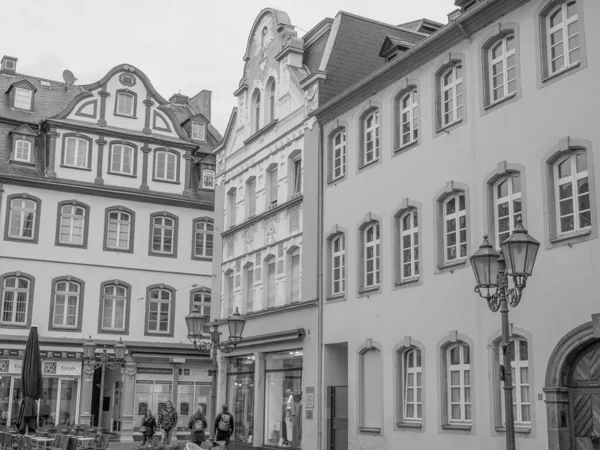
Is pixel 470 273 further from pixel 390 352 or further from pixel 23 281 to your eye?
pixel 23 281

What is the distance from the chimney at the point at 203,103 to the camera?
51.0m

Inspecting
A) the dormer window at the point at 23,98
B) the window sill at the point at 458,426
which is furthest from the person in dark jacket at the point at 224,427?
the dormer window at the point at 23,98

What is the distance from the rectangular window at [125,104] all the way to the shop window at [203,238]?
6307 millimetres

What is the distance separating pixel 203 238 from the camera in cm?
4441

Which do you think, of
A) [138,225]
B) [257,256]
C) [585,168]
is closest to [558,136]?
[585,168]

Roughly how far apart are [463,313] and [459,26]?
21.2ft

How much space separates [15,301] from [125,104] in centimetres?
1088

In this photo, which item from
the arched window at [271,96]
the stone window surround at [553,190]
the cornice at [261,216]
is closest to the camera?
the stone window surround at [553,190]

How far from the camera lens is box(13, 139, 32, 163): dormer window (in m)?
40.4

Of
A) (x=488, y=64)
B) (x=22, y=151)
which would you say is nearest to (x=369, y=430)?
(x=488, y=64)

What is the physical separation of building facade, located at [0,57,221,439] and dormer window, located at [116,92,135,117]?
0.06m

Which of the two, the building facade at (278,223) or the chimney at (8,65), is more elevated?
the chimney at (8,65)

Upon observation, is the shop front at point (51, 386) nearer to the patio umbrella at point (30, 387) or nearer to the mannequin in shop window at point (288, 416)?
the patio umbrella at point (30, 387)

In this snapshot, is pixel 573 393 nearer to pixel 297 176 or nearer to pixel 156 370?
pixel 297 176
